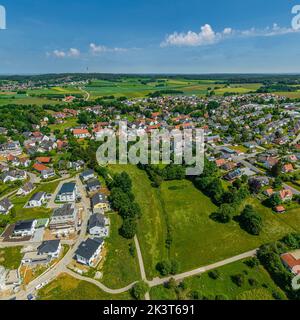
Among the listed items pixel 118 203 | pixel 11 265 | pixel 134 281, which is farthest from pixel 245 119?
pixel 11 265

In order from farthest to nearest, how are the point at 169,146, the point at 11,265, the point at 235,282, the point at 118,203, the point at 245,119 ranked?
the point at 245,119 → the point at 169,146 → the point at 118,203 → the point at 11,265 → the point at 235,282

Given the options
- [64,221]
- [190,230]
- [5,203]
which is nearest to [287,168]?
[190,230]

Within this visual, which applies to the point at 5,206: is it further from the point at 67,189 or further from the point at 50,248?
the point at 50,248

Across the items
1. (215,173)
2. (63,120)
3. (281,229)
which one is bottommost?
(281,229)

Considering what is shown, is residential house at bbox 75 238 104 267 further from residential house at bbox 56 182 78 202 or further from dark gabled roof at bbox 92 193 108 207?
residential house at bbox 56 182 78 202

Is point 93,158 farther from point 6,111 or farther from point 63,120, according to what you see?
point 6,111

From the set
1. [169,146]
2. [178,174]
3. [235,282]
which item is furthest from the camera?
[169,146]

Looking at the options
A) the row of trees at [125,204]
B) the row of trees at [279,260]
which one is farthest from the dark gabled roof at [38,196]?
the row of trees at [279,260]
